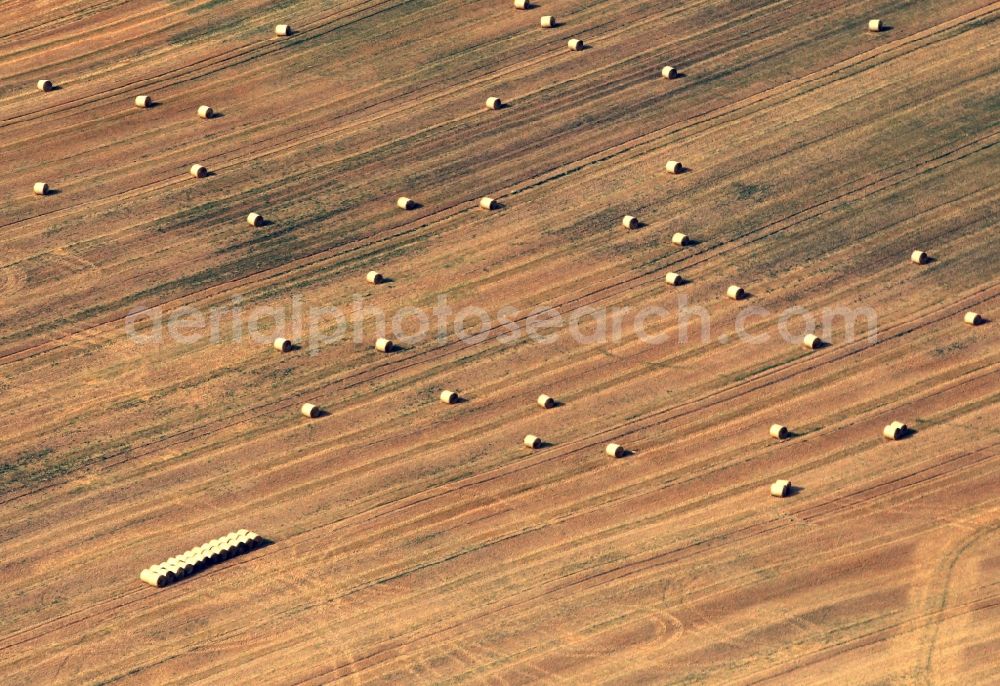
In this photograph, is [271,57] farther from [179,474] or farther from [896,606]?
[896,606]

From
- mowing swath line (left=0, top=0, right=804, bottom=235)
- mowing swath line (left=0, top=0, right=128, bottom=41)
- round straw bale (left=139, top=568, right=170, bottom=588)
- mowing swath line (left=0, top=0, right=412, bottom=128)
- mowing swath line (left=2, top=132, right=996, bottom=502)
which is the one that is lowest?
round straw bale (left=139, top=568, right=170, bottom=588)

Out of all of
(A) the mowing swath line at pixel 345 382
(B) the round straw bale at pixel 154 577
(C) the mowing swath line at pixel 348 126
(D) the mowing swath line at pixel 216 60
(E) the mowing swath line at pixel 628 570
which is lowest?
(E) the mowing swath line at pixel 628 570

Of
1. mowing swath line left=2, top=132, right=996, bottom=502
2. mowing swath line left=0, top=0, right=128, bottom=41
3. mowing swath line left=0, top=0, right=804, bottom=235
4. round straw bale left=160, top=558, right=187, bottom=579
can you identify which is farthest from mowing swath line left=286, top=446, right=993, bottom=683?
mowing swath line left=0, top=0, right=128, bottom=41

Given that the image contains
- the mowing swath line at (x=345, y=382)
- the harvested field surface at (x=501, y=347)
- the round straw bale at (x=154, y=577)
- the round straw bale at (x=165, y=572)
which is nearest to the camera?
the harvested field surface at (x=501, y=347)

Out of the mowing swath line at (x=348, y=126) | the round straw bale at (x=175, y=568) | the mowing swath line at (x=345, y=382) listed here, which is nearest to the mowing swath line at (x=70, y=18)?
the mowing swath line at (x=348, y=126)

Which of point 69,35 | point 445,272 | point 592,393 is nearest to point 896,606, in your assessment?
point 592,393

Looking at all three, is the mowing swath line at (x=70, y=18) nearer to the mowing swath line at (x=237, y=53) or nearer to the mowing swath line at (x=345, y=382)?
the mowing swath line at (x=237, y=53)

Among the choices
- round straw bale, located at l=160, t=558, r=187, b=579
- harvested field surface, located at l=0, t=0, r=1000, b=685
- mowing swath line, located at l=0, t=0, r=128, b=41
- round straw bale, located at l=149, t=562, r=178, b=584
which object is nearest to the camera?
harvested field surface, located at l=0, t=0, r=1000, b=685

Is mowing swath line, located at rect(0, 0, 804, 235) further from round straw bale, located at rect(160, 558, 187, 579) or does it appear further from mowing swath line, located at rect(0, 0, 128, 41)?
round straw bale, located at rect(160, 558, 187, 579)
